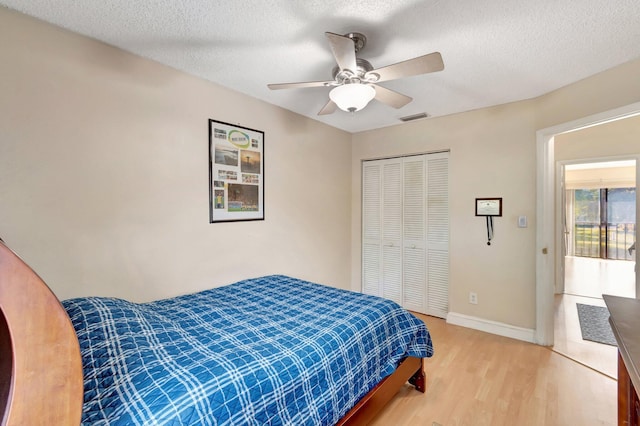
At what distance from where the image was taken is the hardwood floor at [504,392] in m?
1.81

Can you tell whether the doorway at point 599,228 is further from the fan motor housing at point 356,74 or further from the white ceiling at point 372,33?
the fan motor housing at point 356,74

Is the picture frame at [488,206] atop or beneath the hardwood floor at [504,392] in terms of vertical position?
atop

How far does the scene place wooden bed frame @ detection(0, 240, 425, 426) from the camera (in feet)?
1.89

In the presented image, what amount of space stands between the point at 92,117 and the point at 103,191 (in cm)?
48

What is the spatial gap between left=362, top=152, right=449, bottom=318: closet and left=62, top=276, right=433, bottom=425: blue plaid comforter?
63.8 inches

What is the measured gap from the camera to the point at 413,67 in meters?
1.62

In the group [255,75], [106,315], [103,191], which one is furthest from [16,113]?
[255,75]

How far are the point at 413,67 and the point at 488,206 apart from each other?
2.08 metres

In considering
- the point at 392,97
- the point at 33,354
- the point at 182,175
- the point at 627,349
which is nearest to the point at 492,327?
the point at 627,349

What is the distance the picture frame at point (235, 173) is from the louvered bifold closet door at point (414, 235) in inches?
75.2

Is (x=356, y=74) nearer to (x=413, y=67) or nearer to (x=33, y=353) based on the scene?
(x=413, y=67)

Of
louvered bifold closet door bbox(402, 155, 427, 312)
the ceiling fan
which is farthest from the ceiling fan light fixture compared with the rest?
louvered bifold closet door bbox(402, 155, 427, 312)

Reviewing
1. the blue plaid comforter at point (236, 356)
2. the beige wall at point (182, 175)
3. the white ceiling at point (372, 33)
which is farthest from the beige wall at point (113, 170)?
the blue plaid comforter at point (236, 356)

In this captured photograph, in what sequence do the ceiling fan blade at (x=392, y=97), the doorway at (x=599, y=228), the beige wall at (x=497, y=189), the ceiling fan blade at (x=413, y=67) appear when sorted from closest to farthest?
the ceiling fan blade at (x=413, y=67) < the ceiling fan blade at (x=392, y=97) < the beige wall at (x=497, y=189) < the doorway at (x=599, y=228)
